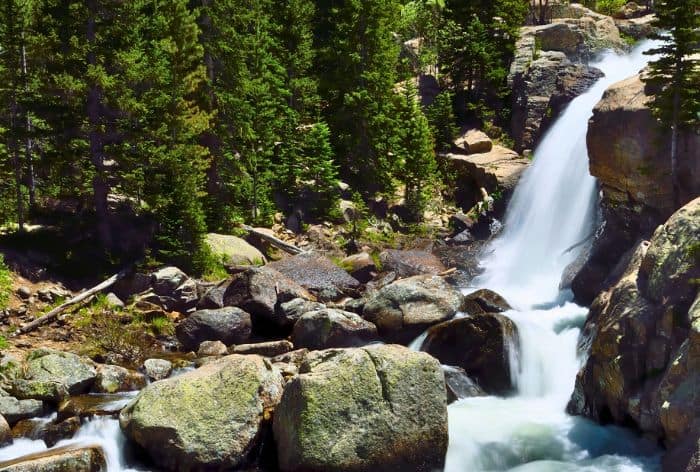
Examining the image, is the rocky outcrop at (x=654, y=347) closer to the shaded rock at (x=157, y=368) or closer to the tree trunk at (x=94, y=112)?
the shaded rock at (x=157, y=368)

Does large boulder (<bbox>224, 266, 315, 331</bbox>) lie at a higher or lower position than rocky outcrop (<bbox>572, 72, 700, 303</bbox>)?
lower

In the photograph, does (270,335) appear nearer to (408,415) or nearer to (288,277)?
(288,277)

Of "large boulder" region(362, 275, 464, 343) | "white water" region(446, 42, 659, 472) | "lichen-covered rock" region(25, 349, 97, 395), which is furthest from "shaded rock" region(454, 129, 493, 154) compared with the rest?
"lichen-covered rock" region(25, 349, 97, 395)

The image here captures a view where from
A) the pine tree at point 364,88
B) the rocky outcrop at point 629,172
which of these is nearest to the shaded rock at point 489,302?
the rocky outcrop at point 629,172

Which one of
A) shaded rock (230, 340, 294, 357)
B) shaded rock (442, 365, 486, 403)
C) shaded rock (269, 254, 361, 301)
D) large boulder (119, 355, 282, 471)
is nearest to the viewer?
large boulder (119, 355, 282, 471)

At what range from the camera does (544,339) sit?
68.5ft

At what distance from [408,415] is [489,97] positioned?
118 ft

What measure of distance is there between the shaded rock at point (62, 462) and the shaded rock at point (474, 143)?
32.2 m

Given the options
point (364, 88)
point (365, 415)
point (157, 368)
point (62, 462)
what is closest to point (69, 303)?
point (157, 368)

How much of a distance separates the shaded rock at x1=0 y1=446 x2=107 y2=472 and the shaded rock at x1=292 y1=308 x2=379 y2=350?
8866 mm

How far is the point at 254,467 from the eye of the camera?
14.9m

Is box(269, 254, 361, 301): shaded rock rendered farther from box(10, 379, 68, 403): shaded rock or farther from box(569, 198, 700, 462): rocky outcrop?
box(569, 198, 700, 462): rocky outcrop

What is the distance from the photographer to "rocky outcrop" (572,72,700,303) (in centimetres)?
2127

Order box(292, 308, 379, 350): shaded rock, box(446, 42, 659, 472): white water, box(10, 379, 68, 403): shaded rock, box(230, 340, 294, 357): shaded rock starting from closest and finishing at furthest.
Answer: box(446, 42, 659, 472): white water < box(10, 379, 68, 403): shaded rock < box(230, 340, 294, 357): shaded rock < box(292, 308, 379, 350): shaded rock
